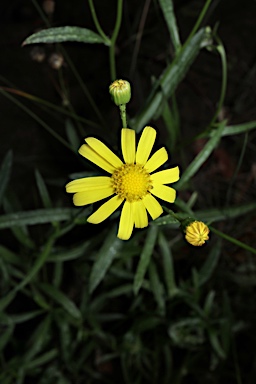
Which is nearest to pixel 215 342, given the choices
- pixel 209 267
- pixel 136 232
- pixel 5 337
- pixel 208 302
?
pixel 208 302

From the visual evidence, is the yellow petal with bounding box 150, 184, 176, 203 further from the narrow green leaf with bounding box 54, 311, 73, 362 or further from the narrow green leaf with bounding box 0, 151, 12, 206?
the narrow green leaf with bounding box 54, 311, 73, 362

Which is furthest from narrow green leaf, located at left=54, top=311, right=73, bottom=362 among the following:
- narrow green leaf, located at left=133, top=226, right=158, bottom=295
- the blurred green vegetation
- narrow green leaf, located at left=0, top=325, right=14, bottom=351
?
narrow green leaf, located at left=133, top=226, right=158, bottom=295

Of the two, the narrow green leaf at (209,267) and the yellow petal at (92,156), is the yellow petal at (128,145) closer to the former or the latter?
the yellow petal at (92,156)

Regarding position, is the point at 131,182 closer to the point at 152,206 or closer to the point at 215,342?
the point at 152,206

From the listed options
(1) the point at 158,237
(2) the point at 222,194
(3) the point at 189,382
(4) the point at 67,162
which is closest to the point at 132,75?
(4) the point at 67,162

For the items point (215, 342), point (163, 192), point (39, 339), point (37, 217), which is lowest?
point (215, 342)
